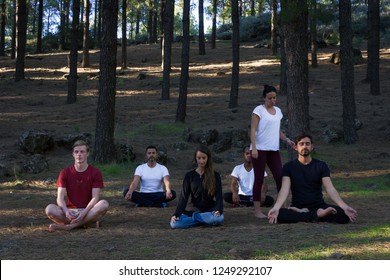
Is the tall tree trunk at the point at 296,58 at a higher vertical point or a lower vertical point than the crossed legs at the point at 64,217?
higher

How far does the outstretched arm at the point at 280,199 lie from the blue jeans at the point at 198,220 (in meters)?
0.70

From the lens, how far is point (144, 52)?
134 feet

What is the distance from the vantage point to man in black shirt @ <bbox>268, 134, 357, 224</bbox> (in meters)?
7.55

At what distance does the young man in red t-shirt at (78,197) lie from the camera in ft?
24.6

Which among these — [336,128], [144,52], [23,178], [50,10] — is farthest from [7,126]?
[50,10]

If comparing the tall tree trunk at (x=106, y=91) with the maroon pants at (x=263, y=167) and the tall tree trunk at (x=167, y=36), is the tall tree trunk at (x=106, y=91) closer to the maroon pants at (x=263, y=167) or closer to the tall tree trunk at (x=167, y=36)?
the maroon pants at (x=263, y=167)

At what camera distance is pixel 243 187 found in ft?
31.7

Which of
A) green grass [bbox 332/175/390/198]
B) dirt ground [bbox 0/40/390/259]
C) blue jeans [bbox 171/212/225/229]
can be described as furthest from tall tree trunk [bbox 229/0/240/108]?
blue jeans [bbox 171/212/225/229]

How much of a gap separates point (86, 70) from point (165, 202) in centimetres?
2597

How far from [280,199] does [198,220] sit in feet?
3.83

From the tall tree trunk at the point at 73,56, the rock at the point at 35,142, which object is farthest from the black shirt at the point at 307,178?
the tall tree trunk at the point at 73,56

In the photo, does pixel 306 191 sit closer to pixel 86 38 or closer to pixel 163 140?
pixel 163 140

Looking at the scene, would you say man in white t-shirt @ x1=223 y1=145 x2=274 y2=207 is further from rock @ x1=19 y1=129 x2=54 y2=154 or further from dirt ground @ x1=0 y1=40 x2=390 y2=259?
rock @ x1=19 y1=129 x2=54 y2=154

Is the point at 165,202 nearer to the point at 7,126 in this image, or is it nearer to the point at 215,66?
the point at 7,126
